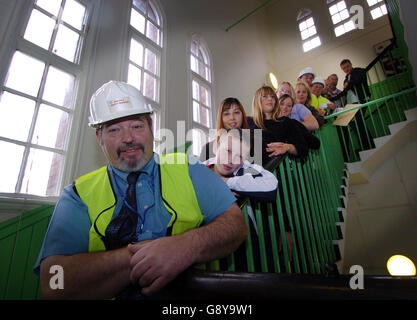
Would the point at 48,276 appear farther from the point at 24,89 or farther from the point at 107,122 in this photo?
the point at 24,89

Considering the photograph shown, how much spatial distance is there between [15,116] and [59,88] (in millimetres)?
658

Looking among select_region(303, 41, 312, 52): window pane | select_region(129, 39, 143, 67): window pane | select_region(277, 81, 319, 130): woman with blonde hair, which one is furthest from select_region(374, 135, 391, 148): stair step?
select_region(303, 41, 312, 52): window pane

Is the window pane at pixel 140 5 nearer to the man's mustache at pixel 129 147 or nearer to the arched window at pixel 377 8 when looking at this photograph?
the man's mustache at pixel 129 147

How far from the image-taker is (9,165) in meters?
2.38

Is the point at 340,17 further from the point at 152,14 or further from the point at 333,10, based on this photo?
the point at 152,14

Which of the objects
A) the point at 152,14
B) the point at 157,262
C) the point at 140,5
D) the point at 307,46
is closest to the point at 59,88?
the point at 140,5

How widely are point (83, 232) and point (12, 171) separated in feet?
6.93

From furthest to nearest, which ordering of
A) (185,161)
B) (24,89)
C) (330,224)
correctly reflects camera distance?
(24,89)
(330,224)
(185,161)

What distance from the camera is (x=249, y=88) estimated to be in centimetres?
674

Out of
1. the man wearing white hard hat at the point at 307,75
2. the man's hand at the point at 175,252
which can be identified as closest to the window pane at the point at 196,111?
the man wearing white hard hat at the point at 307,75

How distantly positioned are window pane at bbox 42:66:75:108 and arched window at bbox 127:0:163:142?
90cm

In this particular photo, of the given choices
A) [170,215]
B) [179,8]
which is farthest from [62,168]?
[179,8]

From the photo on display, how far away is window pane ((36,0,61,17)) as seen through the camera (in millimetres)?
2984

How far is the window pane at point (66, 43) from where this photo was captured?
10.0 feet
